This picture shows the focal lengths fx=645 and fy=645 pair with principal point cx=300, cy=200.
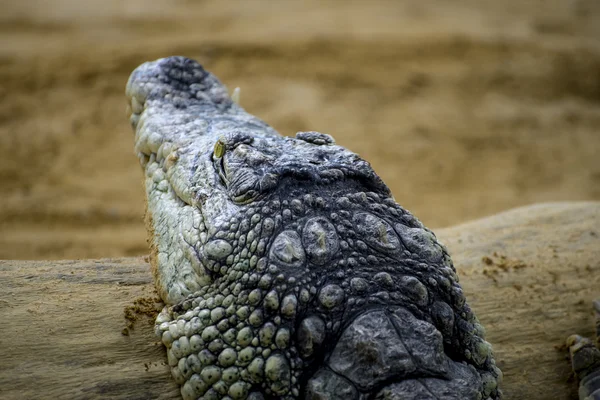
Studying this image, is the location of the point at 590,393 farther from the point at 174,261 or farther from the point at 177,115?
the point at 177,115

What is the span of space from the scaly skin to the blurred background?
3117 millimetres

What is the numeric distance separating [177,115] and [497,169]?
15.1 feet

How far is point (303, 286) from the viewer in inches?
73.6

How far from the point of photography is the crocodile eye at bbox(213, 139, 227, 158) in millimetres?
2184

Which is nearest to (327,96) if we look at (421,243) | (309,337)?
(421,243)

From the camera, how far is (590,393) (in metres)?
2.40

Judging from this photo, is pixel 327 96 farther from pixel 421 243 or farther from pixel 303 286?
pixel 303 286

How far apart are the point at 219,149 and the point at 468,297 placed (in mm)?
1282

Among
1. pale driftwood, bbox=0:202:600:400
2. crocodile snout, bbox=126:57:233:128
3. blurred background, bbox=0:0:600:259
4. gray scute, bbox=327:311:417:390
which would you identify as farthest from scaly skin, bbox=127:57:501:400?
blurred background, bbox=0:0:600:259

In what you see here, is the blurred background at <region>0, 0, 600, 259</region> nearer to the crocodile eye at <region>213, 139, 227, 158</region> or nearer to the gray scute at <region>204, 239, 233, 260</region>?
the crocodile eye at <region>213, 139, 227, 158</region>

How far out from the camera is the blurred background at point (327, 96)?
559 cm

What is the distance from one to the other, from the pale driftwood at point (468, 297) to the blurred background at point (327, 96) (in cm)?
248

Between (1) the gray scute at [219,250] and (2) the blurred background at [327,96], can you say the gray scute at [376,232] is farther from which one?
(2) the blurred background at [327,96]

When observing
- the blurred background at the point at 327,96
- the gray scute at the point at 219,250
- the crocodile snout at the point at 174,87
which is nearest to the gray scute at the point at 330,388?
the gray scute at the point at 219,250
